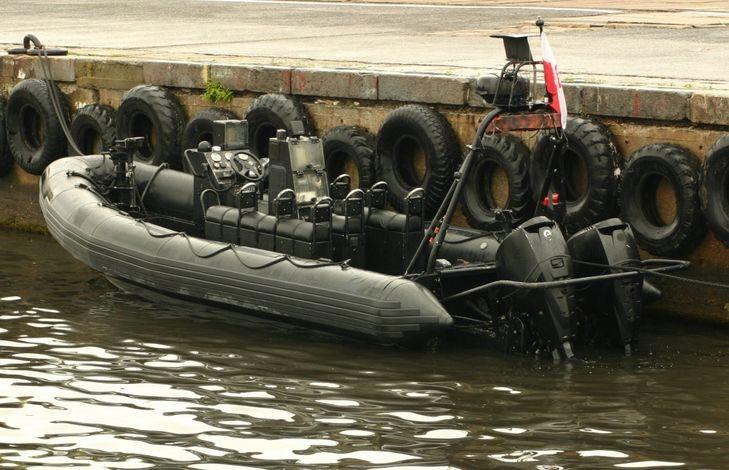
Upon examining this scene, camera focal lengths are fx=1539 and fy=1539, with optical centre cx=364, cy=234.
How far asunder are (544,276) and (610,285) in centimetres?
50

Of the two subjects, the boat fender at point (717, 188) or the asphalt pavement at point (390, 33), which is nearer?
the boat fender at point (717, 188)

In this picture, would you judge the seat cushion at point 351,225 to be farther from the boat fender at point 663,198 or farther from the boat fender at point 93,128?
the boat fender at point 93,128

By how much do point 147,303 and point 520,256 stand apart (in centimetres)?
323

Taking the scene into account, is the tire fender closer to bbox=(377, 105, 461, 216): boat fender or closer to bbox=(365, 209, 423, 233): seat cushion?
bbox=(377, 105, 461, 216): boat fender

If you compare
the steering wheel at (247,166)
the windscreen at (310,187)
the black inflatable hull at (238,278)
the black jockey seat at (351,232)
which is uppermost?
the steering wheel at (247,166)

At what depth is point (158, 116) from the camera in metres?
14.0

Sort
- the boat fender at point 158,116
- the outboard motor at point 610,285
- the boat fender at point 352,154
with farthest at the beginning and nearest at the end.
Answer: the boat fender at point 158,116 < the boat fender at point 352,154 < the outboard motor at point 610,285

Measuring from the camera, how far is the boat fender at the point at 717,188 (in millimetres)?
10336

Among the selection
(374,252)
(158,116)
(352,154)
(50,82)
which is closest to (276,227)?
(374,252)

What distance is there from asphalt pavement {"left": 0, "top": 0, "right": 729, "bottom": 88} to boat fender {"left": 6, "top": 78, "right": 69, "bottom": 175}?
971mm

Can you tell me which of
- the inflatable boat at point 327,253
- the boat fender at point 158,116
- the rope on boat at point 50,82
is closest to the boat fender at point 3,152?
the rope on boat at point 50,82

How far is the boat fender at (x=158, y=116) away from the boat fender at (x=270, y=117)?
3.38 ft

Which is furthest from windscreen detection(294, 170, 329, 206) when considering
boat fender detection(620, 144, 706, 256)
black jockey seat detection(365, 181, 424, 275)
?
boat fender detection(620, 144, 706, 256)

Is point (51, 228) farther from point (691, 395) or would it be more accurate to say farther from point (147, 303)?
point (691, 395)
